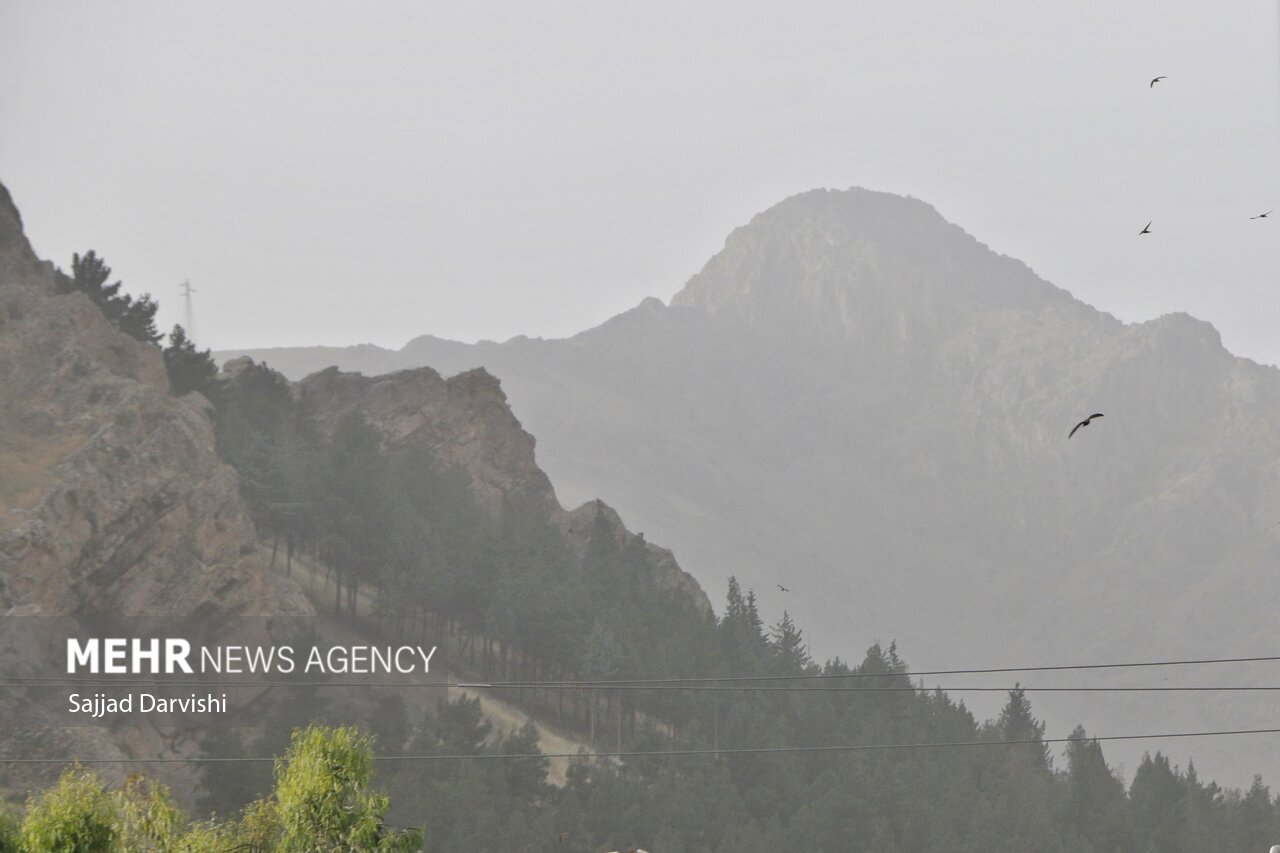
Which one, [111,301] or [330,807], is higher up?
[111,301]

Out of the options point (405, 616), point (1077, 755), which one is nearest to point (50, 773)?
point (405, 616)

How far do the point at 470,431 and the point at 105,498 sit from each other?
48892mm

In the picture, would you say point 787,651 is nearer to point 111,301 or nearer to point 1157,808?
point 1157,808

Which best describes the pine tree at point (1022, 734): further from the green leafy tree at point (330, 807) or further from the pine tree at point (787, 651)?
the green leafy tree at point (330, 807)

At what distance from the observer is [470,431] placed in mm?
128000

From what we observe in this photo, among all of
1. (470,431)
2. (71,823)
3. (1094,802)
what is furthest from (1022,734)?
(71,823)

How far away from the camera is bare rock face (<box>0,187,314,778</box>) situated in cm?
7738

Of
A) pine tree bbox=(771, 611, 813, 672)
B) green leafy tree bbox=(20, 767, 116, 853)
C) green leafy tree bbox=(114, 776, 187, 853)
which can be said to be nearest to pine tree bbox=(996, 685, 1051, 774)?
pine tree bbox=(771, 611, 813, 672)

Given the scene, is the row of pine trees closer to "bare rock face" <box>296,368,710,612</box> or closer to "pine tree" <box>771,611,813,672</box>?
"pine tree" <box>771,611,813,672</box>

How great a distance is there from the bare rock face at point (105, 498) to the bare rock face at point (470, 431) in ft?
96.1

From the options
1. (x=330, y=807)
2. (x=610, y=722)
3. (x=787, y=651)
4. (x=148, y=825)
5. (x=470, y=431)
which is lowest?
(x=610, y=722)

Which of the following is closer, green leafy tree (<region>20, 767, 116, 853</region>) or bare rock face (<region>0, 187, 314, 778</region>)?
green leafy tree (<region>20, 767, 116, 853</region>)

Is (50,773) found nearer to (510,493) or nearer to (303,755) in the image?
(303,755)

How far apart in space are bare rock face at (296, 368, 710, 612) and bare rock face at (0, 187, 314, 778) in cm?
2928
